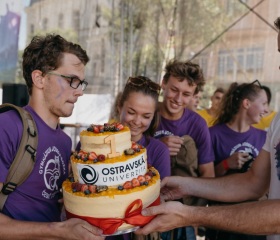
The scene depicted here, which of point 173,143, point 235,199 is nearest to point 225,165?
point 173,143

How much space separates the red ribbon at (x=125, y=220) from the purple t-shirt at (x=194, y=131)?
135 cm

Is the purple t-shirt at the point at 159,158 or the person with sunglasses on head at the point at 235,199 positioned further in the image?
the purple t-shirt at the point at 159,158

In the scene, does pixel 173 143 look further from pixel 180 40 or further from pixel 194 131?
pixel 180 40

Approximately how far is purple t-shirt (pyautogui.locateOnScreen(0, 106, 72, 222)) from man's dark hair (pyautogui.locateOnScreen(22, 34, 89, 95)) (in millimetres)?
221

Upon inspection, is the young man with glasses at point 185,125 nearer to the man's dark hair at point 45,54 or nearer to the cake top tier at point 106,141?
the man's dark hair at point 45,54

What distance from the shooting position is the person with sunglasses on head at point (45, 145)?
1581 millimetres

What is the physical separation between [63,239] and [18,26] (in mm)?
4861

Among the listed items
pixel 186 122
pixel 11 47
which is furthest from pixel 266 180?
pixel 11 47

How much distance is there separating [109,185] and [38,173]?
391mm

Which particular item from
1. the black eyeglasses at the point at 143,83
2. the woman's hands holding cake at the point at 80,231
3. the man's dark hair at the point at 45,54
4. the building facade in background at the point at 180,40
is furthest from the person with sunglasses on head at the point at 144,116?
the building facade in background at the point at 180,40

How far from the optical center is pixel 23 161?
5.45 ft

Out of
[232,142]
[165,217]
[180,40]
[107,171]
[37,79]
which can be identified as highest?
[180,40]

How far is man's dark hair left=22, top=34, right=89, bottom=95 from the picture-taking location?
77.9 inches

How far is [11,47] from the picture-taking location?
544 cm
